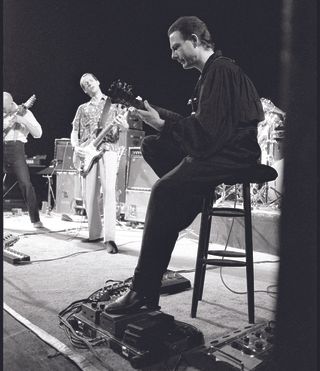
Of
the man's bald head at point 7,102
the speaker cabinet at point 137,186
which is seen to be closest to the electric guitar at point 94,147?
the man's bald head at point 7,102

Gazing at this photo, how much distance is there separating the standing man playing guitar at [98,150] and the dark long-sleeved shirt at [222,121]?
228 cm

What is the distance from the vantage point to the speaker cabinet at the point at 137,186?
6.42 meters

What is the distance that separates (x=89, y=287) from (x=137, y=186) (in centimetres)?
369

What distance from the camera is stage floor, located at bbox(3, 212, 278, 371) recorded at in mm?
2033

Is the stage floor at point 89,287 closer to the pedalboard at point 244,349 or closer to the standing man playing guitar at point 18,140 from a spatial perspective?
the pedalboard at point 244,349

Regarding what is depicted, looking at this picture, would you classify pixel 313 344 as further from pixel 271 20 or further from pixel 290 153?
pixel 271 20

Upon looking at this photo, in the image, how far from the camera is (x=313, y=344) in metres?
0.55

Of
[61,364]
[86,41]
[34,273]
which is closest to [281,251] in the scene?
[61,364]

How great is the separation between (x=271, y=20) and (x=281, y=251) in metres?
6.83

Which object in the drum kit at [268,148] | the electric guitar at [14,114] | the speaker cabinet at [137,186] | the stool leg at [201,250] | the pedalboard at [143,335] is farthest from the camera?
the speaker cabinet at [137,186]

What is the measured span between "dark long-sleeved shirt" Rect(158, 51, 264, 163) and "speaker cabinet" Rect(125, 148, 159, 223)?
4149 millimetres

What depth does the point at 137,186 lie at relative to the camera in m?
6.59

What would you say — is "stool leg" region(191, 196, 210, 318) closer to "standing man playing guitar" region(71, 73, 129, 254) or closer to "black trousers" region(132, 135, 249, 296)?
"black trousers" region(132, 135, 249, 296)

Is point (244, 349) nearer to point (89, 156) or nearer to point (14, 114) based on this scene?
point (89, 156)
